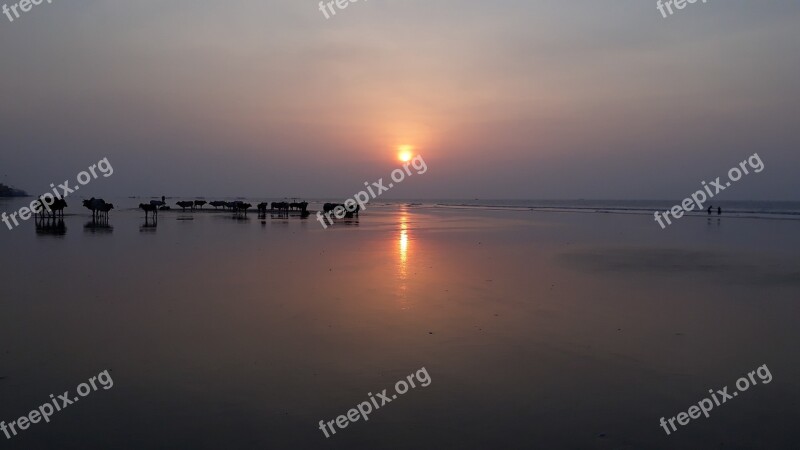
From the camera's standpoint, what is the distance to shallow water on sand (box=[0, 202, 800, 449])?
17.7 feet

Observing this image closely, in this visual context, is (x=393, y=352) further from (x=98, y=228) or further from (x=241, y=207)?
(x=241, y=207)

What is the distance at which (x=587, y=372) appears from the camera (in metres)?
6.96

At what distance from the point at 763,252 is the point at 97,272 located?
22783 millimetres

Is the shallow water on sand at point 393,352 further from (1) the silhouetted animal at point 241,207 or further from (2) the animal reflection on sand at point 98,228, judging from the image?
(1) the silhouetted animal at point 241,207

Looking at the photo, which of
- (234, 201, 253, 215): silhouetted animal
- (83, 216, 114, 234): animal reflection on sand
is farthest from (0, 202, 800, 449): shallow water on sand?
(234, 201, 253, 215): silhouetted animal

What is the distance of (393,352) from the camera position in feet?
24.9

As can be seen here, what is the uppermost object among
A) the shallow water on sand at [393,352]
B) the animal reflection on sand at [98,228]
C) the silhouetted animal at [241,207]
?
the silhouetted animal at [241,207]

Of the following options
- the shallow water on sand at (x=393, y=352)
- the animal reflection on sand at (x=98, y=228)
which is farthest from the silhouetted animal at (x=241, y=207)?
the shallow water on sand at (x=393, y=352)

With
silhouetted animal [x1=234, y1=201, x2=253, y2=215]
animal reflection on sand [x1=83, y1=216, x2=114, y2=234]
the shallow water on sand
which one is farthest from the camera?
silhouetted animal [x1=234, y1=201, x2=253, y2=215]

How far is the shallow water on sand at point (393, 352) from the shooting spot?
5.39 m

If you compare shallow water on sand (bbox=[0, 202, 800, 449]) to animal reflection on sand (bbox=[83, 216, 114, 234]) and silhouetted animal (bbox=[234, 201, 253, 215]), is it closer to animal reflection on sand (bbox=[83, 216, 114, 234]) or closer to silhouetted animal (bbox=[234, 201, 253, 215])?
animal reflection on sand (bbox=[83, 216, 114, 234])

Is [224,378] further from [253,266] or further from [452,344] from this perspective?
[253,266]

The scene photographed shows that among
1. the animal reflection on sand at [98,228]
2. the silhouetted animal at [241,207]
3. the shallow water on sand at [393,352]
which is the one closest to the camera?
the shallow water on sand at [393,352]

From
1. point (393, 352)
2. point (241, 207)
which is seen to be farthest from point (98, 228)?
point (393, 352)
